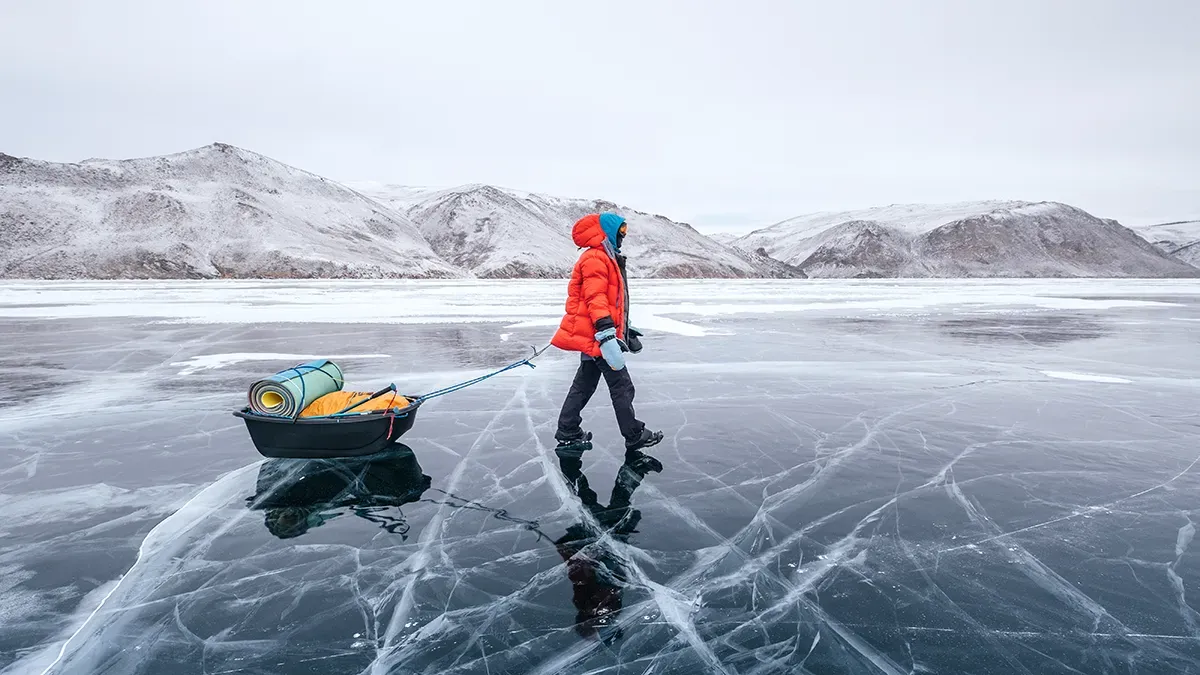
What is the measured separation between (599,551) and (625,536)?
10.0 inches

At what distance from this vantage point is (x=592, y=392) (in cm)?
540

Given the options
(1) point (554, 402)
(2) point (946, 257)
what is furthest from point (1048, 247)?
(1) point (554, 402)

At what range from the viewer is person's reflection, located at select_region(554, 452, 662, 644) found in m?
2.94

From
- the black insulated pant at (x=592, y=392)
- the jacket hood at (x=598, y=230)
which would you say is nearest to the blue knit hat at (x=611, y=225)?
the jacket hood at (x=598, y=230)

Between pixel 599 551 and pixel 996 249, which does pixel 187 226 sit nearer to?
pixel 599 551

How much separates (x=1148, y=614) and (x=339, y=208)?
125 m

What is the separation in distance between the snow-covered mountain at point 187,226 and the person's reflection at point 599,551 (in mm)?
83598

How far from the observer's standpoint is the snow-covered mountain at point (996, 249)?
14850 cm

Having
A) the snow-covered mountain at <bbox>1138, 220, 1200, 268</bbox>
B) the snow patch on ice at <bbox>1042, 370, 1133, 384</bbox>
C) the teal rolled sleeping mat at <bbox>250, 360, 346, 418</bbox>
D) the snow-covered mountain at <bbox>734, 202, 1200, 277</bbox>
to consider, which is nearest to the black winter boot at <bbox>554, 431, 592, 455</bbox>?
the teal rolled sleeping mat at <bbox>250, 360, 346, 418</bbox>

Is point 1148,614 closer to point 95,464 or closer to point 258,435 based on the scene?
point 258,435

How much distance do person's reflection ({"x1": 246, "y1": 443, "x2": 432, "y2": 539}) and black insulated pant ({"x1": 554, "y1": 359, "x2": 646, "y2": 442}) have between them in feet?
4.26

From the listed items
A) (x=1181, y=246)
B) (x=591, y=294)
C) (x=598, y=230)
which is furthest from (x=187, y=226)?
(x=1181, y=246)

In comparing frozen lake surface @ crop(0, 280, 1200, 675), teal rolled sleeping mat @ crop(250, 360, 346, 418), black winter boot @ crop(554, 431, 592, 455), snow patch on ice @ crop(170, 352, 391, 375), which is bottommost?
frozen lake surface @ crop(0, 280, 1200, 675)

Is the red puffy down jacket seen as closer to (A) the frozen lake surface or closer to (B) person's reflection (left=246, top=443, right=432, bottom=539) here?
(A) the frozen lake surface
